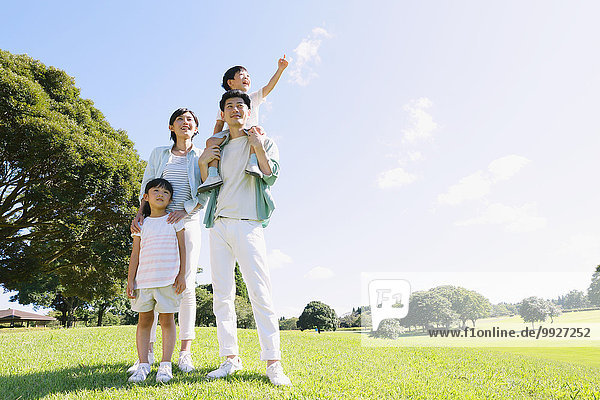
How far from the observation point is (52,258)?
51.1 ft

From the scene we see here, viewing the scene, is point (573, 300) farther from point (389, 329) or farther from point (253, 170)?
point (253, 170)

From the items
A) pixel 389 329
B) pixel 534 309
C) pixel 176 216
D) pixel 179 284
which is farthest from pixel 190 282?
pixel 534 309

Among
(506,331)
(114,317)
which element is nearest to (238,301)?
(114,317)

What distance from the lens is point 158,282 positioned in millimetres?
3229

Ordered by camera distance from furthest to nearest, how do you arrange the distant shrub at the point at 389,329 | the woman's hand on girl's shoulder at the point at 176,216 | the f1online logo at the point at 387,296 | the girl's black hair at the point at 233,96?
the distant shrub at the point at 389,329 → the f1online logo at the point at 387,296 → the girl's black hair at the point at 233,96 → the woman's hand on girl's shoulder at the point at 176,216

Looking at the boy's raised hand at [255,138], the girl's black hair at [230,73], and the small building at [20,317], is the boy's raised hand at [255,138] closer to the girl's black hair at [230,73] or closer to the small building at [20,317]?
the girl's black hair at [230,73]

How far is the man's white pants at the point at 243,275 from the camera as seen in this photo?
3221 millimetres

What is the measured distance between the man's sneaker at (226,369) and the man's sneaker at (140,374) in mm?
509

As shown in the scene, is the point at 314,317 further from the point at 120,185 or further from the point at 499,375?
the point at 499,375

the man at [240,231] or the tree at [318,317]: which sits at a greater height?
the man at [240,231]

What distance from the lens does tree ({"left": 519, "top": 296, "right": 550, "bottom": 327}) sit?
12.1m

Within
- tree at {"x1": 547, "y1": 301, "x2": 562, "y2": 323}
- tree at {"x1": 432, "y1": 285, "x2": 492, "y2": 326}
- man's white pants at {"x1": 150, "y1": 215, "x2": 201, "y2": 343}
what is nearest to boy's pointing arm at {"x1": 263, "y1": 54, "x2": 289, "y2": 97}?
Answer: man's white pants at {"x1": 150, "y1": 215, "x2": 201, "y2": 343}

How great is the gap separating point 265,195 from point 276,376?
1.46 meters

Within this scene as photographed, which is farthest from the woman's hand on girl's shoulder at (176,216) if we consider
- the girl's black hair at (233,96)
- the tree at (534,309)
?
the tree at (534,309)
